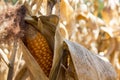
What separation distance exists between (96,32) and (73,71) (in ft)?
5.38

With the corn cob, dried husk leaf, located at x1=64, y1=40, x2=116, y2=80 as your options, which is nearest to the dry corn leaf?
dried husk leaf, located at x1=64, y1=40, x2=116, y2=80

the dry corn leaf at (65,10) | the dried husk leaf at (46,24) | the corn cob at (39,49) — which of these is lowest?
the dry corn leaf at (65,10)

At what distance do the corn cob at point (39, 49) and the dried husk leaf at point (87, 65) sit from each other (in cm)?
7

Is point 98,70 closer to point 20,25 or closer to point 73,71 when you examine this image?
point 73,71

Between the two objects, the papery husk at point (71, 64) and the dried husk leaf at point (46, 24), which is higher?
the dried husk leaf at point (46, 24)

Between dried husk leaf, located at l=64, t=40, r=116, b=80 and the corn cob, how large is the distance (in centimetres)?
7

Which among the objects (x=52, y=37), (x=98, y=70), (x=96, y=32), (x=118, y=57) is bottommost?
(x=118, y=57)

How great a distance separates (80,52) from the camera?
106cm

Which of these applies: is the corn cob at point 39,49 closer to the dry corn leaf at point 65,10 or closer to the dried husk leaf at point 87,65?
Result: the dried husk leaf at point 87,65

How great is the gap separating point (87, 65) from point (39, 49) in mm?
166

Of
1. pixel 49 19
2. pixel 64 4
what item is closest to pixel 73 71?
pixel 49 19

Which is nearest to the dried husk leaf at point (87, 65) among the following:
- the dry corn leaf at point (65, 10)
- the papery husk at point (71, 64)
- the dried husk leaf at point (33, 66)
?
the papery husk at point (71, 64)

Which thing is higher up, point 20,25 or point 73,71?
point 20,25

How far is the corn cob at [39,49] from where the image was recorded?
0.99 m
